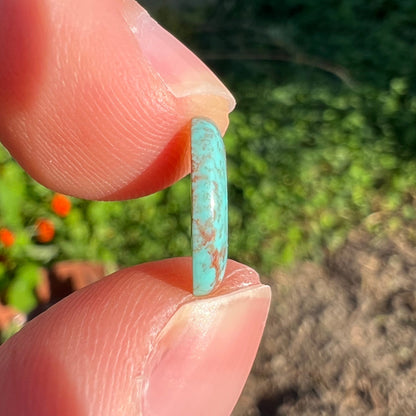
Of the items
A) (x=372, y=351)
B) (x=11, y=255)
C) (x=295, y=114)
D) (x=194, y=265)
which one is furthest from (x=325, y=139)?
(x=194, y=265)

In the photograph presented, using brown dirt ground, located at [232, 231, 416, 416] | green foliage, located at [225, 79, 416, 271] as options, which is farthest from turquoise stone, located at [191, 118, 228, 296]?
green foliage, located at [225, 79, 416, 271]

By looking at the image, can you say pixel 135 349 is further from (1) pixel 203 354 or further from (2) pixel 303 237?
(2) pixel 303 237

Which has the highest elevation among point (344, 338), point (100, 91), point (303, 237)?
point (100, 91)

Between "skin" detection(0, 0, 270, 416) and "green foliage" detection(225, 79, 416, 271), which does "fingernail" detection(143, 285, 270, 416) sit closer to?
"skin" detection(0, 0, 270, 416)

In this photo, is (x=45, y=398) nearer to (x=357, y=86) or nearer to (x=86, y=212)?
(x=86, y=212)

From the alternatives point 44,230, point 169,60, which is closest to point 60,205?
point 44,230

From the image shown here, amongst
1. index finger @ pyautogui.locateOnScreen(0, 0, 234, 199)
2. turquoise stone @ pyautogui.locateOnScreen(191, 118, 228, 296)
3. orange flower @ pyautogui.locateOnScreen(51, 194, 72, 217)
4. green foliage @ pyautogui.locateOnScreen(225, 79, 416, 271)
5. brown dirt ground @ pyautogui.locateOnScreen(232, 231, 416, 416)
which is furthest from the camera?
green foliage @ pyautogui.locateOnScreen(225, 79, 416, 271)
